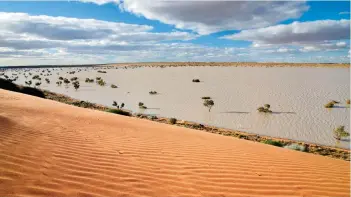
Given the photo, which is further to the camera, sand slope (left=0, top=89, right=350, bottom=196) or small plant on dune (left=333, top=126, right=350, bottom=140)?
small plant on dune (left=333, top=126, right=350, bottom=140)

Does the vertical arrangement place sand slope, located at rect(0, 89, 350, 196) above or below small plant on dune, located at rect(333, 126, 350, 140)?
above

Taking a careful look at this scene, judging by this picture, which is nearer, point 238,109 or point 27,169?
point 27,169

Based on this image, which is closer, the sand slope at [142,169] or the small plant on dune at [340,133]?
the sand slope at [142,169]

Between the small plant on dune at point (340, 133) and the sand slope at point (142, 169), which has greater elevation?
the sand slope at point (142, 169)

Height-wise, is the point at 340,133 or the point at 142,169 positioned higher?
the point at 142,169

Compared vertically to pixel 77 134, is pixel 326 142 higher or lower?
lower

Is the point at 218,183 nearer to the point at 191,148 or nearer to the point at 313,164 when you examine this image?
the point at 191,148

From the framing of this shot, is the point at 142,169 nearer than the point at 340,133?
Yes

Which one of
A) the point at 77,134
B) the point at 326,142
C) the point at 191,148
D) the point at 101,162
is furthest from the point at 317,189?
the point at 326,142
